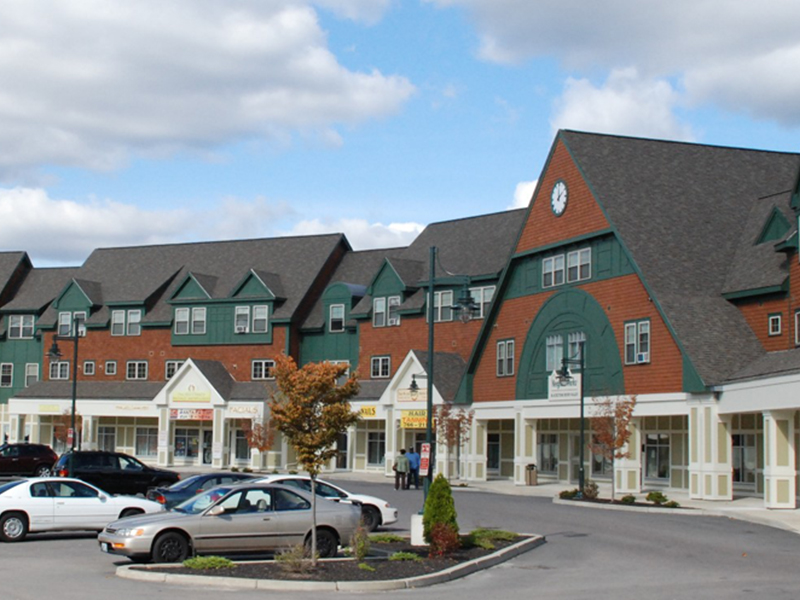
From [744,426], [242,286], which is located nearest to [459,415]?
[744,426]

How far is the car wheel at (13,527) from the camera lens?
23.5 m

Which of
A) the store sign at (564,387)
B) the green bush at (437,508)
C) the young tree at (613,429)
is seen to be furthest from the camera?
the store sign at (564,387)

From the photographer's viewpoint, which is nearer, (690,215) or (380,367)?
(690,215)

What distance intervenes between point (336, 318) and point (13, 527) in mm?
41172

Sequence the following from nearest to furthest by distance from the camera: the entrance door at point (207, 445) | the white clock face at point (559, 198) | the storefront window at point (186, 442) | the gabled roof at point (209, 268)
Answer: the white clock face at point (559, 198)
the entrance door at point (207, 445)
the storefront window at point (186, 442)
the gabled roof at point (209, 268)

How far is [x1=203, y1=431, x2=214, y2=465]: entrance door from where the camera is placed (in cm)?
6544

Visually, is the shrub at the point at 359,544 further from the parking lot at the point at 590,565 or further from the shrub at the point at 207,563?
the shrub at the point at 207,563

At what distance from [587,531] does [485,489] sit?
1875cm

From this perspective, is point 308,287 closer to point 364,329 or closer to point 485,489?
point 364,329

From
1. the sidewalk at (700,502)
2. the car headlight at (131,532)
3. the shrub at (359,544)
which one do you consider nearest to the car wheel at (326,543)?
the shrub at (359,544)

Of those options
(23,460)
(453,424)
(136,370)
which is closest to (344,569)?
(23,460)

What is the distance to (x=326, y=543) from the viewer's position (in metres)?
20.4

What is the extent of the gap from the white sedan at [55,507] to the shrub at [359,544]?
7010 millimetres

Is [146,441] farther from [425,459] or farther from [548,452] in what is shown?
[425,459]
